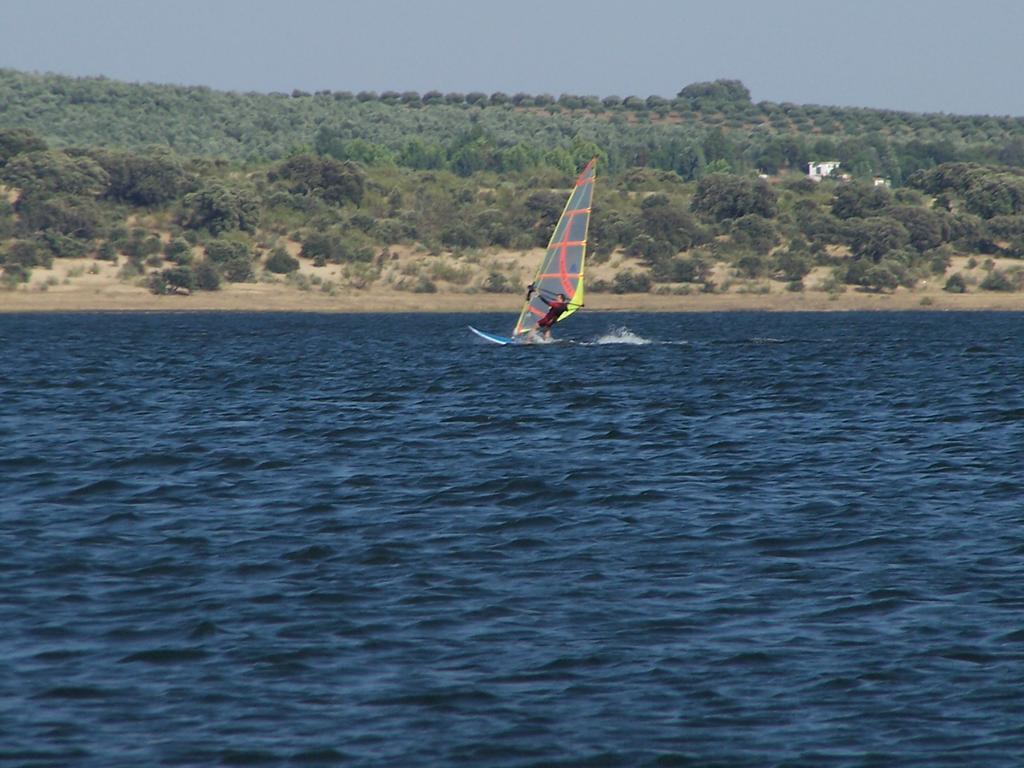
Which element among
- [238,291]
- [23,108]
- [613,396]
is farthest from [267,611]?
[23,108]

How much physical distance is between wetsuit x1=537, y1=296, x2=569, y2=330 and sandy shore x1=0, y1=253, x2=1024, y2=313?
1417 inches

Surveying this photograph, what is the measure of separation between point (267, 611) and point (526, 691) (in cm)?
339

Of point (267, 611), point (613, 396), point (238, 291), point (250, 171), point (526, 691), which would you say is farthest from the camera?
point (250, 171)

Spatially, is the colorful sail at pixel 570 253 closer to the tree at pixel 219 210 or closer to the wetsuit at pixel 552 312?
the wetsuit at pixel 552 312

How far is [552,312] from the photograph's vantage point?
52500 mm

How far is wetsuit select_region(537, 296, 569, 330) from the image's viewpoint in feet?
170

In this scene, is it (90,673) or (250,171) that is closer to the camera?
(90,673)

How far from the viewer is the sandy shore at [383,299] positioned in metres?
85.8

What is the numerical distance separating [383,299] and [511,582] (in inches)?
3001

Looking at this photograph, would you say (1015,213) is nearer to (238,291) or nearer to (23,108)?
(238,291)

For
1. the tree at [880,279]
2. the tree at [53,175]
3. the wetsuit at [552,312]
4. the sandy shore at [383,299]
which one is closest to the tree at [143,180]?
the tree at [53,175]

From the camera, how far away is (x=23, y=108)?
176125mm

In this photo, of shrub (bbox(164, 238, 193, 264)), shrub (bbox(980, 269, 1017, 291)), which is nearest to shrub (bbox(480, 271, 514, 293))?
shrub (bbox(164, 238, 193, 264))

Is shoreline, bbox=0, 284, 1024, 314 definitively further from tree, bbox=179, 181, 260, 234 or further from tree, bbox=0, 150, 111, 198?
tree, bbox=0, 150, 111, 198
